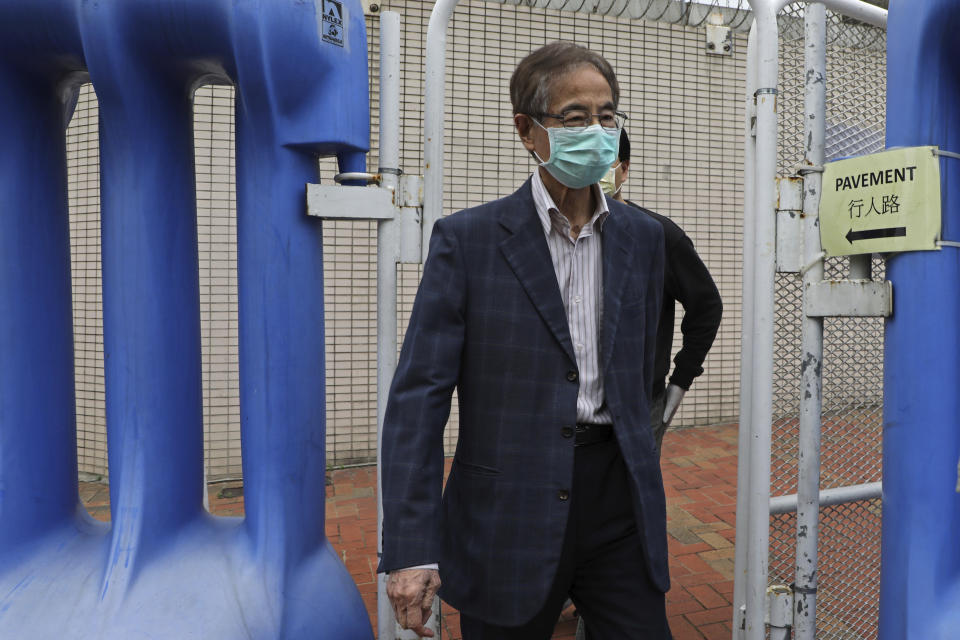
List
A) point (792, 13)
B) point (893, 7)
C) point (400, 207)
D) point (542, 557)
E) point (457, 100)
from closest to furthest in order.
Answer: point (542, 557)
point (893, 7)
point (400, 207)
point (792, 13)
point (457, 100)

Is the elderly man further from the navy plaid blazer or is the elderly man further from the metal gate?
the metal gate

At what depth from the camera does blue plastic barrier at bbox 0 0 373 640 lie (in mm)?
1689

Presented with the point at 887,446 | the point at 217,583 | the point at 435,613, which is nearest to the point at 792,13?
the point at 887,446

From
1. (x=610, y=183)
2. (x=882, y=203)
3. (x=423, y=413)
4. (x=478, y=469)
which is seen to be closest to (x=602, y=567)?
(x=478, y=469)

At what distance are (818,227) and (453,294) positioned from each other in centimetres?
113

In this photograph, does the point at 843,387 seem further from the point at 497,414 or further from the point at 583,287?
the point at 497,414

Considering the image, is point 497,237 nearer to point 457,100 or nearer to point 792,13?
point 792,13

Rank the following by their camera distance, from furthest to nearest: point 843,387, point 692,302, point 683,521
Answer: point 683,521, point 692,302, point 843,387

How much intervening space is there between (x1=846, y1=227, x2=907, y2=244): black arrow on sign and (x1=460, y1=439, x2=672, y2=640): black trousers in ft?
2.90

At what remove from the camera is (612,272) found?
1.54m

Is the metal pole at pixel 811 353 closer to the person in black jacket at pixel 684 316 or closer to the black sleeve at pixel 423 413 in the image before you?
the person in black jacket at pixel 684 316

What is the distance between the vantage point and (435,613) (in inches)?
76.8

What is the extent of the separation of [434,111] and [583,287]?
28.6 inches

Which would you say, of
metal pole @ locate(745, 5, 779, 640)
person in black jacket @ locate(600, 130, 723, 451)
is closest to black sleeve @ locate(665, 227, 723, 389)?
person in black jacket @ locate(600, 130, 723, 451)
